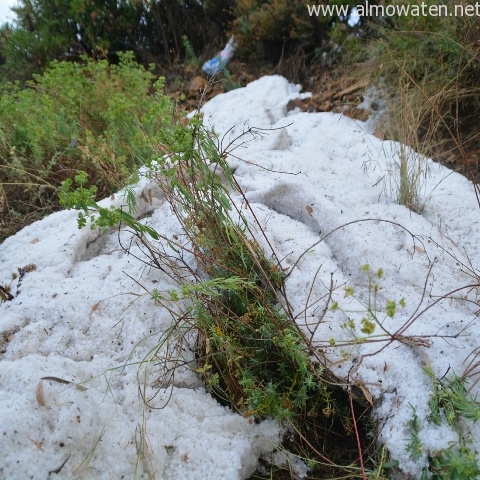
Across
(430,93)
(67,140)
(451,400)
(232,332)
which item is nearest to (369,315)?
(451,400)

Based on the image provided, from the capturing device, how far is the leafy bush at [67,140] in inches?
99.7

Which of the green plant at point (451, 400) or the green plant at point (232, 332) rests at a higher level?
the green plant at point (232, 332)

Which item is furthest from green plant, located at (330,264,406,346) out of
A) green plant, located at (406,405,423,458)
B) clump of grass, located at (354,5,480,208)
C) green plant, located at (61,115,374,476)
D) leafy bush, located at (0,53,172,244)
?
leafy bush, located at (0,53,172,244)

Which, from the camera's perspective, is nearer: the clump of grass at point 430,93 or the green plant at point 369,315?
the green plant at point 369,315

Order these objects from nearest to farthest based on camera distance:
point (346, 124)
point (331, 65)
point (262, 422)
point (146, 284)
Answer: point (262, 422)
point (146, 284)
point (346, 124)
point (331, 65)

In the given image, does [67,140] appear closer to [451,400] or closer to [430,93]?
[430,93]

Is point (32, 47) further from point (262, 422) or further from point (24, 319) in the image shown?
point (262, 422)

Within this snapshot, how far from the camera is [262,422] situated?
155cm


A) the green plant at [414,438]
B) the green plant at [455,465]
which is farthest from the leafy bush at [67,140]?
the green plant at [455,465]

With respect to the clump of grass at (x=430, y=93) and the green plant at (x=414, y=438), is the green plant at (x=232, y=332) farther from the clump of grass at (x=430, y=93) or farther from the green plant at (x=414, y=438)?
the clump of grass at (x=430, y=93)

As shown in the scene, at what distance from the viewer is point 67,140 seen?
2.87 m

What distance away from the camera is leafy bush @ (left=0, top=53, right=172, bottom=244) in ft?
8.31

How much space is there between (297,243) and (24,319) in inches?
45.0

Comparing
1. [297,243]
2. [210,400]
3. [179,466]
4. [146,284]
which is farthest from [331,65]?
[179,466]
